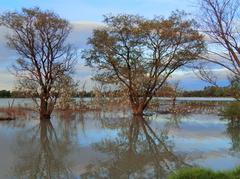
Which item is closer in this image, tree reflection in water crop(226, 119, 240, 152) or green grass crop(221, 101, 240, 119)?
tree reflection in water crop(226, 119, 240, 152)

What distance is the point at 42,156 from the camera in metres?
12.5

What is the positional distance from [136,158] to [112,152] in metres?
1.39

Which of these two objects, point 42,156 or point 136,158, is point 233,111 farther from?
point 42,156

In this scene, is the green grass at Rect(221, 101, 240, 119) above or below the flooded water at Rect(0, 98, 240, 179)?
above

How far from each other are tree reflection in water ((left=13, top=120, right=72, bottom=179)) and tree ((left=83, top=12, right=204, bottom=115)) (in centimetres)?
1276

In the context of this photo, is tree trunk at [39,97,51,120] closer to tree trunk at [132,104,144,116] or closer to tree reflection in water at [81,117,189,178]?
tree trunk at [132,104,144,116]

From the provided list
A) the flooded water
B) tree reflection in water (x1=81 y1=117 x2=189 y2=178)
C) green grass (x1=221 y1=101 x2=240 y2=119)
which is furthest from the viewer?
green grass (x1=221 y1=101 x2=240 y2=119)

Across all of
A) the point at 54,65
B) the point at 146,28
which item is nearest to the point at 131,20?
the point at 146,28

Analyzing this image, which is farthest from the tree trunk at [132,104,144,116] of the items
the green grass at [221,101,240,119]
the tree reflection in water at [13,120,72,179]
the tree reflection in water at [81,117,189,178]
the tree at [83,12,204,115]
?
the tree reflection in water at [13,120,72,179]

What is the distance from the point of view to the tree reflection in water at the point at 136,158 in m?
9.75

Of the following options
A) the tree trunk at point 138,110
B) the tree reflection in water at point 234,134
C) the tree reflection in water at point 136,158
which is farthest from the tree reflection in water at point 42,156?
the tree trunk at point 138,110

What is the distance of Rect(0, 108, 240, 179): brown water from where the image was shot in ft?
33.1

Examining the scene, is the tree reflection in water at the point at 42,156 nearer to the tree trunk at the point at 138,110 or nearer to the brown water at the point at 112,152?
the brown water at the point at 112,152

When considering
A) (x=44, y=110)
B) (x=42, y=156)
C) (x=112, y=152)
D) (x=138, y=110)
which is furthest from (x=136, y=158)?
(x=138, y=110)
